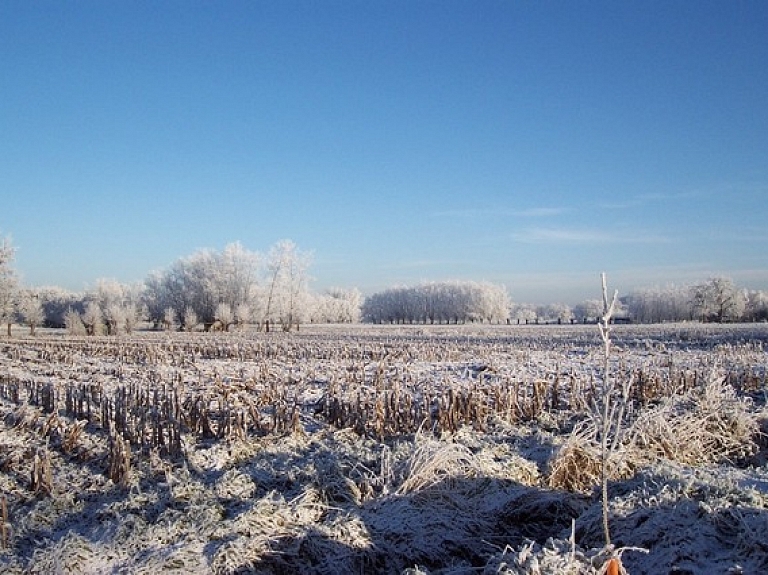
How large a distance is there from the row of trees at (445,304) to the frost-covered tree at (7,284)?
80.6 meters

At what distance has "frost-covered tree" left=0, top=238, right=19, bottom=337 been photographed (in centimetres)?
4341

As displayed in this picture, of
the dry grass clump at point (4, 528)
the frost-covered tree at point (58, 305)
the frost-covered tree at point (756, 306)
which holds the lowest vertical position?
the dry grass clump at point (4, 528)

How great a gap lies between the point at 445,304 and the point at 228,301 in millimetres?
68869

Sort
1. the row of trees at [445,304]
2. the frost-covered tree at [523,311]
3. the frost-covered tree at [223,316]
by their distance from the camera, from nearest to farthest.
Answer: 1. the frost-covered tree at [223,316]
2. the row of trees at [445,304]
3. the frost-covered tree at [523,311]

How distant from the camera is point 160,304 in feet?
224

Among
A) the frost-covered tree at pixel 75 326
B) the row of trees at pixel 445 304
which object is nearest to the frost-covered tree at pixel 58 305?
the frost-covered tree at pixel 75 326

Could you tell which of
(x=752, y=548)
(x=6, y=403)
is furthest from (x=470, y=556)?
(x=6, y=403)

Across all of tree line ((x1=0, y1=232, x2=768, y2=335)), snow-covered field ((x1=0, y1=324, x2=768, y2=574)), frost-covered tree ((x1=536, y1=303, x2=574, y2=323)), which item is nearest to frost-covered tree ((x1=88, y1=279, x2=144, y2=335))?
tree line ((x1=0, y1=232, x2=768, y2=335))

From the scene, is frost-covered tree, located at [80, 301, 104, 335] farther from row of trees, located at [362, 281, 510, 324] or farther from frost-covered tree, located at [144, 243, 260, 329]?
row of trees, located at [362, 281, 510, 324]

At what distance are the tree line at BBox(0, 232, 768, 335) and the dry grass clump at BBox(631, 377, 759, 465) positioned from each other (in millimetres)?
18388

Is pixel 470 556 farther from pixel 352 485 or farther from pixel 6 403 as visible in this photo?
pixel 6 403

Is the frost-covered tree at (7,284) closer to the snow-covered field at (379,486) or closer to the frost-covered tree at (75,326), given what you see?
the frost-covered tree at (75,326)

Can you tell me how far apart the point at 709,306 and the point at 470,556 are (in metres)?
95.6

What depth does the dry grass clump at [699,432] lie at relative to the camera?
332 inches
